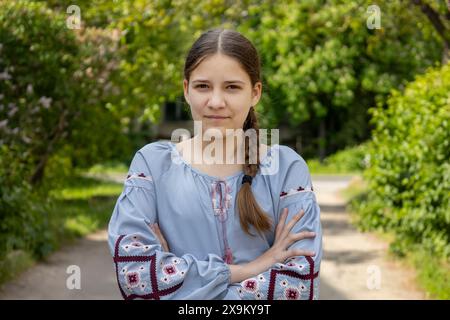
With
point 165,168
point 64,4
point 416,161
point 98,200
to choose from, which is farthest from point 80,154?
point 165,168

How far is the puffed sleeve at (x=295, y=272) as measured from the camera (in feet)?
7.07

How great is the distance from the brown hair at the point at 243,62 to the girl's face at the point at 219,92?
0.02m

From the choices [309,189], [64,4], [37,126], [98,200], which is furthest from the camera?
[98,200]

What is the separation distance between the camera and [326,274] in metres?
7.27

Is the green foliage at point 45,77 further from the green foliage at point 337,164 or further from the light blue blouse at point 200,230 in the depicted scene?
the green foliage at point 337,164

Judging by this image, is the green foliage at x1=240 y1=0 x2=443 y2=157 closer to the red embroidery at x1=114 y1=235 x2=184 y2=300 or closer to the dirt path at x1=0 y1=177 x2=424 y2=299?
the dirt path at x1=0 y1=177 x2=424 y2=299

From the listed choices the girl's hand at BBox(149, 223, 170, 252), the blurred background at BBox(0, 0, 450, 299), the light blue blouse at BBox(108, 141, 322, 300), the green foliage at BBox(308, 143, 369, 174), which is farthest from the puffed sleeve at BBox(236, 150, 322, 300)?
the green foliage at BBox(308, 143, 369, 174)

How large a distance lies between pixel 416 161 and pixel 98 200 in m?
7.83

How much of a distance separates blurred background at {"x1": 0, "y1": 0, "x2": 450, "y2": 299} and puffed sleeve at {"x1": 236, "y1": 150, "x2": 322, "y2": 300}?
113 cm

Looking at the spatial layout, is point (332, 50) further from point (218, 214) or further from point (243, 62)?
point (218, 214)

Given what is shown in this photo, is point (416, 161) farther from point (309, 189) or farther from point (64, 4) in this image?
point (309, 189)

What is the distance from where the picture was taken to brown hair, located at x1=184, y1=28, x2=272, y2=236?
220 centimetres

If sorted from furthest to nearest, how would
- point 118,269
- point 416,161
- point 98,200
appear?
point 98,200, point 416,161, point 118,269

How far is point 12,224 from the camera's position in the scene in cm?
629
